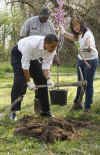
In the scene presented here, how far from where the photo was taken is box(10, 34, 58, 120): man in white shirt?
3.56 m

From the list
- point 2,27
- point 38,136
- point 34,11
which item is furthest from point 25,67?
point 2,27

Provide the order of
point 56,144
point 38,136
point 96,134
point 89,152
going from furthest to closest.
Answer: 1. point 96,134
2. point 38,136
3. point 56,144
4. point 89,152

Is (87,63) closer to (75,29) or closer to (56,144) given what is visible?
(75,29)

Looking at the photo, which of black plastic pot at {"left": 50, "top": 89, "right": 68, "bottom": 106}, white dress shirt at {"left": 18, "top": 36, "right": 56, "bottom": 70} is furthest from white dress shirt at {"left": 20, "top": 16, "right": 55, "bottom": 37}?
black plastic pot at {"left": 50, "top": 89, "right": 68, "bottom": 106}

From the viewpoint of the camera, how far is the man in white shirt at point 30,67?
3.56 metres

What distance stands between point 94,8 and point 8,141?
261 inches

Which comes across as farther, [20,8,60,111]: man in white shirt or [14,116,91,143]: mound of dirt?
[20,8,60,111]: man in white shirt

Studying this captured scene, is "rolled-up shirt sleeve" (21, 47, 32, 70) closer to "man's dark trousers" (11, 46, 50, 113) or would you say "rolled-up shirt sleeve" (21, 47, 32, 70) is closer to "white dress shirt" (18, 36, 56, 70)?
"white dress shirt" (18, 36, 56, 70)

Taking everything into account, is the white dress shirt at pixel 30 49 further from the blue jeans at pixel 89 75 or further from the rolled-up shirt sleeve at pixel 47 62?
the blue jeans at pixel 89 75

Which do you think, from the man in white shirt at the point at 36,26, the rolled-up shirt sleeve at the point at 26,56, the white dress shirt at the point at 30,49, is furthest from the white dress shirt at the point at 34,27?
the rolled-up shirt sleeve at the point at 26,56

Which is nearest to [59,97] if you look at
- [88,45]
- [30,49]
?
[88,45]

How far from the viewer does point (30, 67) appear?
4145 mm

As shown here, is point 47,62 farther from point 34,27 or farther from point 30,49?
point 34,27

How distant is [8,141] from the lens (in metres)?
3.26
